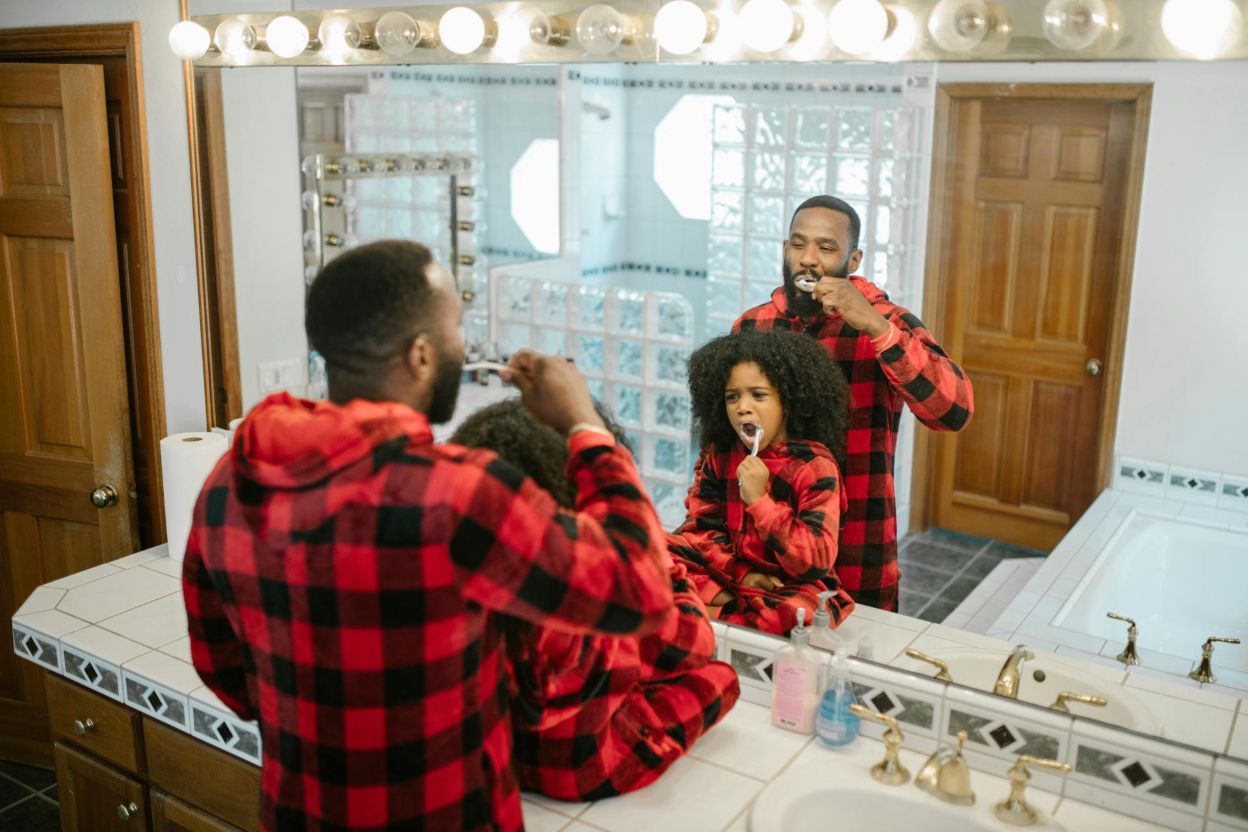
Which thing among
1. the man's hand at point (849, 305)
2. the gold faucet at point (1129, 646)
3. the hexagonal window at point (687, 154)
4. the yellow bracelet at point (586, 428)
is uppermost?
the hexagonal window at point (687, 154)

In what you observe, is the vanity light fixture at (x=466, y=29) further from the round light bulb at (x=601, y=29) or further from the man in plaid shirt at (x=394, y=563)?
the man in plaid shirt at (x=394, y=563)

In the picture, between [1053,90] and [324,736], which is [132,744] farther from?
[1053,90]

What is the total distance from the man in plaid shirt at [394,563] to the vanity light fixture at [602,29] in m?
0.83

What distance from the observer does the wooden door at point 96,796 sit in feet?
6.55

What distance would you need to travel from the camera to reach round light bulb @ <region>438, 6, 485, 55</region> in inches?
80.6

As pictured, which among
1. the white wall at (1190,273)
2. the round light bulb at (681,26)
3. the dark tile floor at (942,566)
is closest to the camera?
the white wall at (1190,273)

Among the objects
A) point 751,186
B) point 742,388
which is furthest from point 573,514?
point 751,186

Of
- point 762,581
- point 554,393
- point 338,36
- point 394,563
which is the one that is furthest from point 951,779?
point 338,36

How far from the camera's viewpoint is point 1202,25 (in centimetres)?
143

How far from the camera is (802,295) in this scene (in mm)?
1731

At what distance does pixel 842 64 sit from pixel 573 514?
922 mm

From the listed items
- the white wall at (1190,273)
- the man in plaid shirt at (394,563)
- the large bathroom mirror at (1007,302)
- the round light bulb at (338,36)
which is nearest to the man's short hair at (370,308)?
the man in plaid shirt at (394,563)

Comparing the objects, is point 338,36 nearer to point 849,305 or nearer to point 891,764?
point 849,305

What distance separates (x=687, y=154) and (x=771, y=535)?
61 cm
